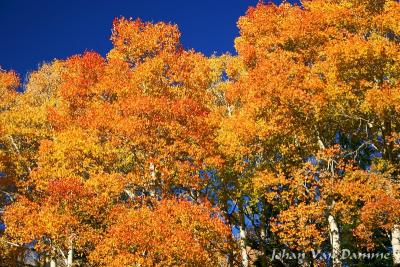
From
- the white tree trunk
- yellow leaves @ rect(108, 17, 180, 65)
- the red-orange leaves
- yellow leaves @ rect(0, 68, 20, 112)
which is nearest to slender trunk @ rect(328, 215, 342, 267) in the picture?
the red-orange leaves

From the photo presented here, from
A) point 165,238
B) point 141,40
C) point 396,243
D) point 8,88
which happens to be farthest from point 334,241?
point 8,88

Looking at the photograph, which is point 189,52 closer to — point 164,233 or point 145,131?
point 145,131

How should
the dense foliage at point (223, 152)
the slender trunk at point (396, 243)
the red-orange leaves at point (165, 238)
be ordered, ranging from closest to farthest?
the red-orange leaves at point (165, 238), the slender trunk at point (396, 243), the dense foliage at point (223, 152)

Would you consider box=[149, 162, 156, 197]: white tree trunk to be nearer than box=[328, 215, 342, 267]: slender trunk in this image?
No

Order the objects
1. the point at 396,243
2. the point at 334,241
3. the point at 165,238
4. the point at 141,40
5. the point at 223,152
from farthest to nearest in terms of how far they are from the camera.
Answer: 1. the point at 141,40
2. the point at 223,152
3. the point at 334,241
4. the point at 396,243
5. the point at 165,238

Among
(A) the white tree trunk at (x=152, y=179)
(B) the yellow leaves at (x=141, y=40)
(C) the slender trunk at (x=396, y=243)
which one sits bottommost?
(C) the slender trunk at (x=396, y=243)

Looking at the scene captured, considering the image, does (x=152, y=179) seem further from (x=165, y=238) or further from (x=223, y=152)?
(x=165, y=238)

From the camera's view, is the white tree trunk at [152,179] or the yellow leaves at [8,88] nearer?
the white tree trunk at [152,179]

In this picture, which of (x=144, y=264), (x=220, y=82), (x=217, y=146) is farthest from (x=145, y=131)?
(x=220, y=82)

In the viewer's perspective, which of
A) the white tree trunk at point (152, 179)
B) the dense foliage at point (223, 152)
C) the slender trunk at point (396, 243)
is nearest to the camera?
the slender trunk at point (396, 243)

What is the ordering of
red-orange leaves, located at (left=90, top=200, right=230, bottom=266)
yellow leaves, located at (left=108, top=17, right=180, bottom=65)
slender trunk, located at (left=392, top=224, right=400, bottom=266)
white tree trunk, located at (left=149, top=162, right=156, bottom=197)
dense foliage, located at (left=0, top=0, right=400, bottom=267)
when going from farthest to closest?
yellow leaves, located at (left=108, top=17, right=180, bottom=65) → white tree trunk, located at (left=149, top=162, right=156, bottom=197) → dense foliage, located at (left=0, top=0, right=400, bottom=267) → slender trunk, located at (left=392, top=224, right=400, bottom=266) → red-orange leaves, located at (left=90, top=200, right=230, bottom=266)

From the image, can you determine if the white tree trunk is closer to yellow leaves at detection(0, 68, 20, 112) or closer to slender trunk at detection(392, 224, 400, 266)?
slender trunk at detection(392, 224, 400, 266)

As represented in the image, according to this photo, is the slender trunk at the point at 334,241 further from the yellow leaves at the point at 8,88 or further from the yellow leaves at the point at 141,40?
the yellow leaves at the point at 8,88

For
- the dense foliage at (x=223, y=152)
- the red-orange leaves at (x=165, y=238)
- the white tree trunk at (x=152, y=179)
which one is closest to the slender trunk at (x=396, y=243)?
the dense foliage at (x=223, y=152)
